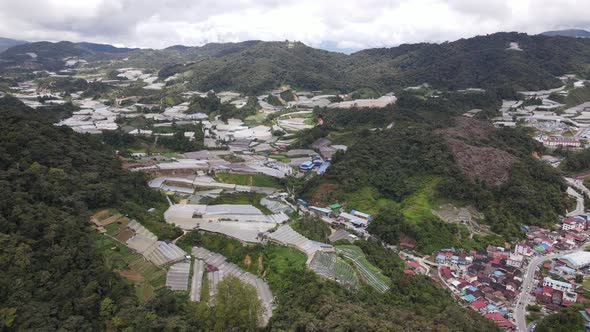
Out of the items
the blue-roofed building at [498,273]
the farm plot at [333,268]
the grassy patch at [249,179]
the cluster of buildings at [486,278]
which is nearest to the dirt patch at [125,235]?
the farm plot at [333,268]

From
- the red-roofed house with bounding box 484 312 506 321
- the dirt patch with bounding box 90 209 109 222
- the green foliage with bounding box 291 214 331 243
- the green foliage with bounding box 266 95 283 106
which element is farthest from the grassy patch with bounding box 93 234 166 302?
the green foliage with bounding box 266 95 283 106

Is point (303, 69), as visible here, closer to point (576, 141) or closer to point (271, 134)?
point (271, 134)

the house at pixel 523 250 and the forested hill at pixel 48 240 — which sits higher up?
the forested hill at pixel 48 240

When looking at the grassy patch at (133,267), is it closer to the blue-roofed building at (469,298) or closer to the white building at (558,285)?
the blue-roofed building at (469,298)

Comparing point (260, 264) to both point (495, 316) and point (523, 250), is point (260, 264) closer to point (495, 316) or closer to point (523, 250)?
point (495, 316)

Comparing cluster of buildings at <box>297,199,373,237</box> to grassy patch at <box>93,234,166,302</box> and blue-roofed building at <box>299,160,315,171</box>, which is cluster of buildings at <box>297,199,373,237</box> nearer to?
blue-roofed building at <box>299,160,315,171</box>
